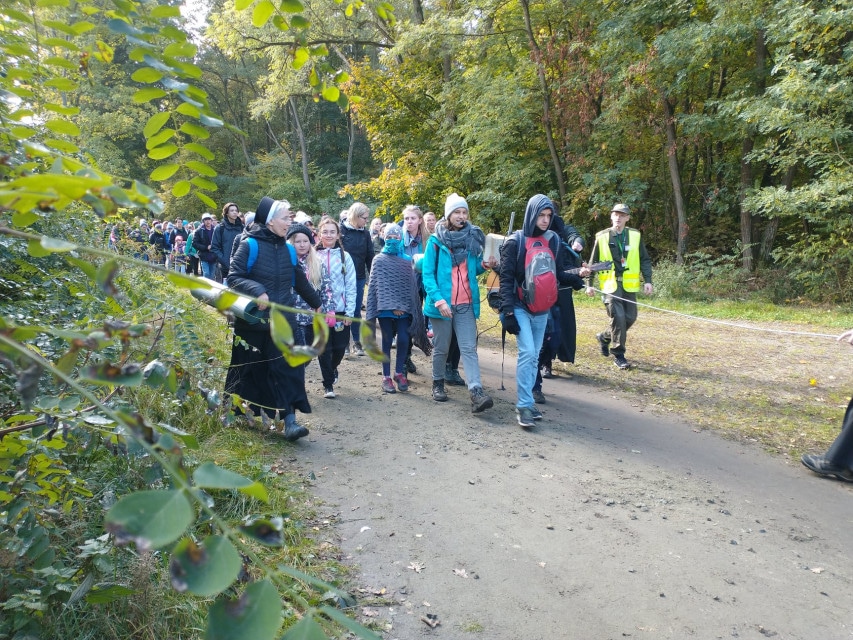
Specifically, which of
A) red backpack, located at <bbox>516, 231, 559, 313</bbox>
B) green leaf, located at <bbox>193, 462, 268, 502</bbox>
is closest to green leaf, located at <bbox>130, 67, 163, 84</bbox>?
green leaf, located at <bbox>193, 462, 268, 502</bbox>

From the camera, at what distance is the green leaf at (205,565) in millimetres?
756

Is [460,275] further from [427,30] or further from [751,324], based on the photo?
[427,30]

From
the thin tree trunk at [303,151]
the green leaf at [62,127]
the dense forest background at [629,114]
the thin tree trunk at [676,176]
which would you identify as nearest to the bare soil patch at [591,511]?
A: the green leaf at [62,127]

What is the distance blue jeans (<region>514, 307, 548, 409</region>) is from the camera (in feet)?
20.5

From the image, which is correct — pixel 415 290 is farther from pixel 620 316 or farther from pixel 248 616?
pixel 248 616

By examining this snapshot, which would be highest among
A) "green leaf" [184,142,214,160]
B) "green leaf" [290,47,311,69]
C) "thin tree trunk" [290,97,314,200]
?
"thin tree trunk" [290,97,314,200]

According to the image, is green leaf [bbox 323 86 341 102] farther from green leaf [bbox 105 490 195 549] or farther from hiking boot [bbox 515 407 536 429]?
hiking boot [bbox 515 407 536 429]

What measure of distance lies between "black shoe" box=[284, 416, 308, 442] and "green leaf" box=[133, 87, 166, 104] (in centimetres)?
431

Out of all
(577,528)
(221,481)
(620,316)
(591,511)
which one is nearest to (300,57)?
(221,481)

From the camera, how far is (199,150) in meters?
1.90

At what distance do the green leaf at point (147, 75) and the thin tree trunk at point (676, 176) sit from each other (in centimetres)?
1840

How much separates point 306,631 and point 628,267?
8.49m

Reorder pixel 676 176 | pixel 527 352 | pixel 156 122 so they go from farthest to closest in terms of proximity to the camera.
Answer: pixel 676 176, pixel 527 352, pixel 156 122

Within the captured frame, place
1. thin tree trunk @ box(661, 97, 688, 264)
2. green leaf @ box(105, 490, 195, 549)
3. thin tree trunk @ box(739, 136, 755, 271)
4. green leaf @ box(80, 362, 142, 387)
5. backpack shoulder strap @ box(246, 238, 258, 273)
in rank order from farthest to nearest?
thin tree trunk @ box(661, 97, 688, 264), thin tree trunk @ box(739, 136, 755, 271), backpack shoulder strap @ box(246, 238, 258, 273), green leaf @ box(80, 362, 142, 387), green leaf @ box(105, 490, 195, 549)
